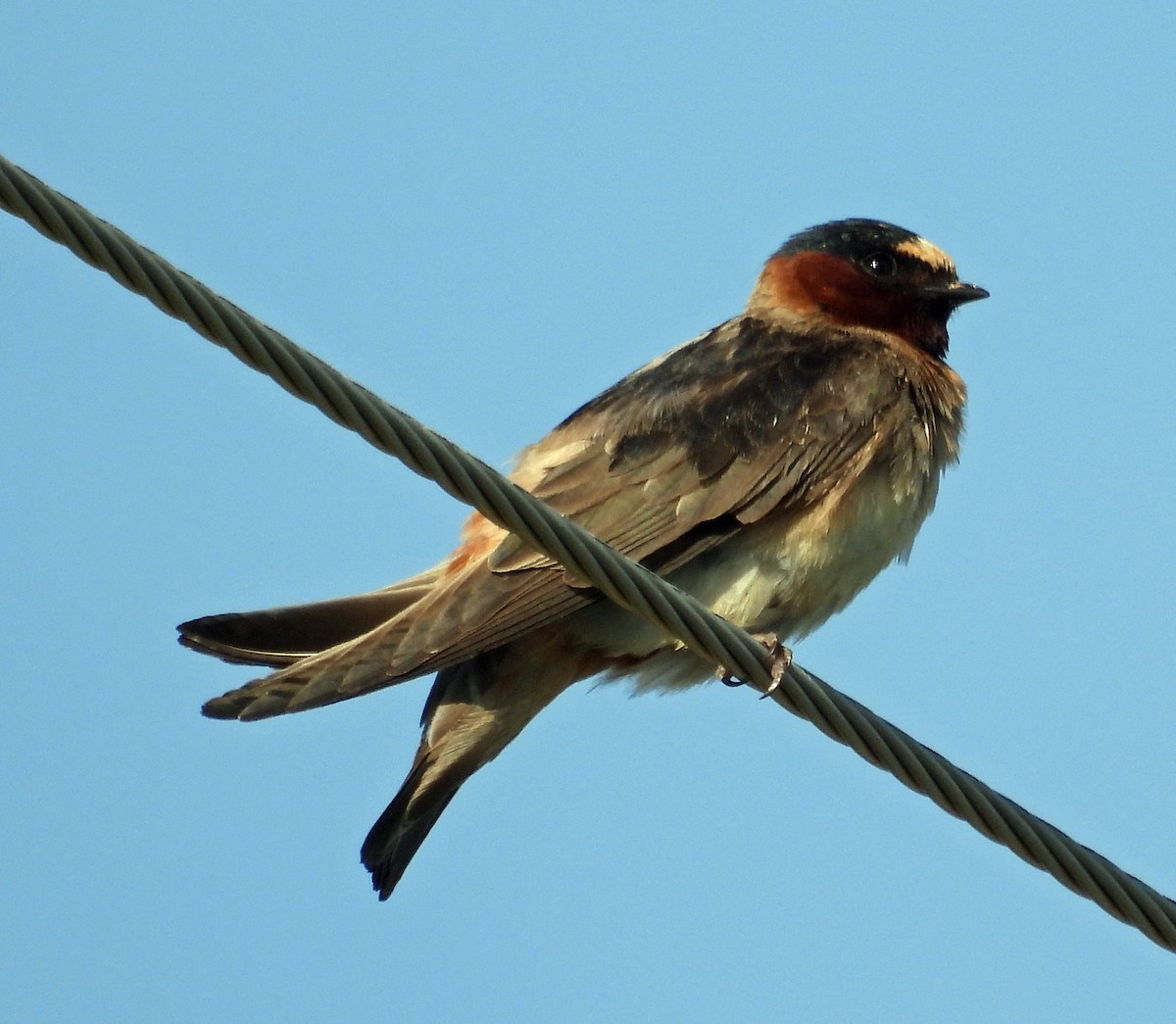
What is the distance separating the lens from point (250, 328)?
13.6ft

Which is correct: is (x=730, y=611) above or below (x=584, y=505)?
below

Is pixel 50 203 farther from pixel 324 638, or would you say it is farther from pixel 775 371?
pixel 775 371

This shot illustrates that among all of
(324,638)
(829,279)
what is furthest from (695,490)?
Answer: (829,279)

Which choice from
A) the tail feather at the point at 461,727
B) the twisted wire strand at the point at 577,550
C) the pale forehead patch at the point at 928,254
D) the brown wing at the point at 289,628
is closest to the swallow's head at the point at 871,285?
the pale forehead patch at the point at 928,254

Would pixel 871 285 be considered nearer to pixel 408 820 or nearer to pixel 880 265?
pixel 880 265

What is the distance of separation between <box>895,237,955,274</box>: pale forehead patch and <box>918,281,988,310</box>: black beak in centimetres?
11

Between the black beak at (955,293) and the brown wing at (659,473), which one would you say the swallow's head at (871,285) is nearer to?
the black beak at (955,293)

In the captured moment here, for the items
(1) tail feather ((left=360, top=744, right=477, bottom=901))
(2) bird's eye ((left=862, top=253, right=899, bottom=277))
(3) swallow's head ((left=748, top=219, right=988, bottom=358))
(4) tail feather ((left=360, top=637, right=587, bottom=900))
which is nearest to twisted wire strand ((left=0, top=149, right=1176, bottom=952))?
(4) tail feather ((left=360, top=637, right=587, bottom=900))

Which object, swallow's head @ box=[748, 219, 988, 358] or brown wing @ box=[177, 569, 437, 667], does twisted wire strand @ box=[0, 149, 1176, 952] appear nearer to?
brown wing @ box=[177, 569, 437, 667]

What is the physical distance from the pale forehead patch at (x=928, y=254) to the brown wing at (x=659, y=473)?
0.85m

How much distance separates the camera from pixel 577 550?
4590 millimetres

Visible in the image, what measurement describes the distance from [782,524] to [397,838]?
1.80 m

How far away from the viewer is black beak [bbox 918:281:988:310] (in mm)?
8328

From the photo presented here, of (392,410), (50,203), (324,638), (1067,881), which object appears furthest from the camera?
(324,638)
